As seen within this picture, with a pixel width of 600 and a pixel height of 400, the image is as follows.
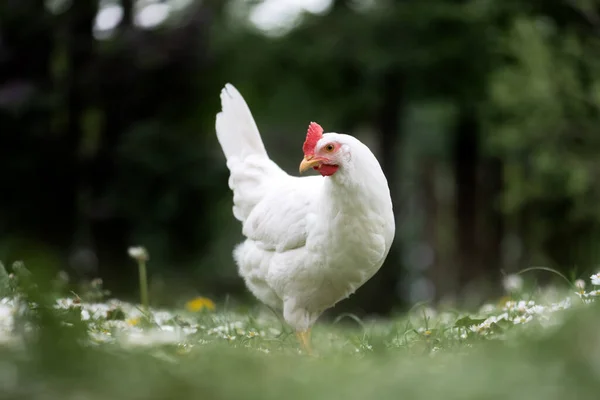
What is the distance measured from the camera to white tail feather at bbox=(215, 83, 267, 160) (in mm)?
4426

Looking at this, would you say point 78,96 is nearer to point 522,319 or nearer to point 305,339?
point 305,339

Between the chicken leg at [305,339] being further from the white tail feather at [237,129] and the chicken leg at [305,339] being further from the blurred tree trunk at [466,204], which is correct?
the blurred tree trunk at [466,204]

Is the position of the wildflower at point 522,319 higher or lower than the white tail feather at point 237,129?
lower

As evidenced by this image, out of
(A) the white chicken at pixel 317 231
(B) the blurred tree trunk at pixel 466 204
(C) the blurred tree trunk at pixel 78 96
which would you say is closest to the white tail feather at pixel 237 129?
(A) the white chicken at pixel 317 231

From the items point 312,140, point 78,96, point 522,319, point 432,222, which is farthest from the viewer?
point 432,222

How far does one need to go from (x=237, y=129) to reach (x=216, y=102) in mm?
4054

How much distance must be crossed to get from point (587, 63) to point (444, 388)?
5.96m

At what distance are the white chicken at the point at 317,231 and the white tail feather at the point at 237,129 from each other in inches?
12.2

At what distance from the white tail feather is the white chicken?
311mm

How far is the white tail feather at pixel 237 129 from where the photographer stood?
4426mm

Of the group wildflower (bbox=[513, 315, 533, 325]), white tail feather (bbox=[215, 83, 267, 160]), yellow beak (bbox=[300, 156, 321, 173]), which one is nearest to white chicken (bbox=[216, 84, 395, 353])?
yellow beak (bbox=[300, 156, 321, 173])

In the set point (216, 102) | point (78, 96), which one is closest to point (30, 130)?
point (78, 96)

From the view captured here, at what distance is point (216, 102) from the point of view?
27.6 ft

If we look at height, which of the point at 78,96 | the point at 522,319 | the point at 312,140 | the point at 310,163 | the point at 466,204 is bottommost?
the point at 522,319
